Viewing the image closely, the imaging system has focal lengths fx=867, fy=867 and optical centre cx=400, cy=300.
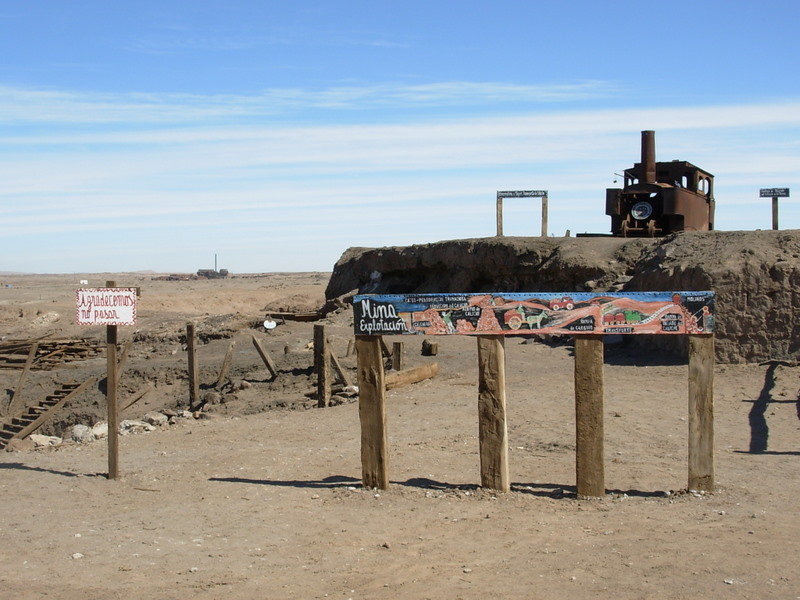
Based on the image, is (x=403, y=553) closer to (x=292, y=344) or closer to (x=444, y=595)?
(x=444, y=595)

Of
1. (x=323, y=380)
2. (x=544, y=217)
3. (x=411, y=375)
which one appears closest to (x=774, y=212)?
(x=544, y=217)

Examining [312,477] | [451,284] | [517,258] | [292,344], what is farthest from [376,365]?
[451,284]

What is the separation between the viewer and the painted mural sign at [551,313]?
7.88 metres

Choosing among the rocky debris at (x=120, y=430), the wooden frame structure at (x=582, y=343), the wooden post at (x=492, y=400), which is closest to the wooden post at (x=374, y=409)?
the wooden frame structure at (x=582, y=343)

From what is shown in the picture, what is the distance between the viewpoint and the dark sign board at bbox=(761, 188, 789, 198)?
69.4 feet

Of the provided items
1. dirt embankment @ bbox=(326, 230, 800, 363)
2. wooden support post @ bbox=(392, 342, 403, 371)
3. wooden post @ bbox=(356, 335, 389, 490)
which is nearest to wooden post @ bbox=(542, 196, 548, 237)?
dirt embankment @ bbox=(326, 230, 800, 363)

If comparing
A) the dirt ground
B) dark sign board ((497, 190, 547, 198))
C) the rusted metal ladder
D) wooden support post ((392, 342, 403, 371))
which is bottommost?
the rusted metal ladder

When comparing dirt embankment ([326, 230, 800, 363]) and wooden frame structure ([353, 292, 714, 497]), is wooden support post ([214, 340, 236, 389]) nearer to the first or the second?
dirt embankment ([326, 230, 800, 363])

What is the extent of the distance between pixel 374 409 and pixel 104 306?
3.26m

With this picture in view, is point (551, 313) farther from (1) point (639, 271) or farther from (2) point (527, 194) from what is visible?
(2) point (527, 194)

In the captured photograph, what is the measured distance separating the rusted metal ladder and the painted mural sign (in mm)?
10991

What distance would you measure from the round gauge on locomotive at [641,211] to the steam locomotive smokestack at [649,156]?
2.73ft

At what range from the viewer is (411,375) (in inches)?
609

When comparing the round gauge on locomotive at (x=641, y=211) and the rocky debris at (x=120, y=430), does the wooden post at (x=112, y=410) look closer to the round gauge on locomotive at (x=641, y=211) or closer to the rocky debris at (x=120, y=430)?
the rocky debris at (x=120, y=430)
